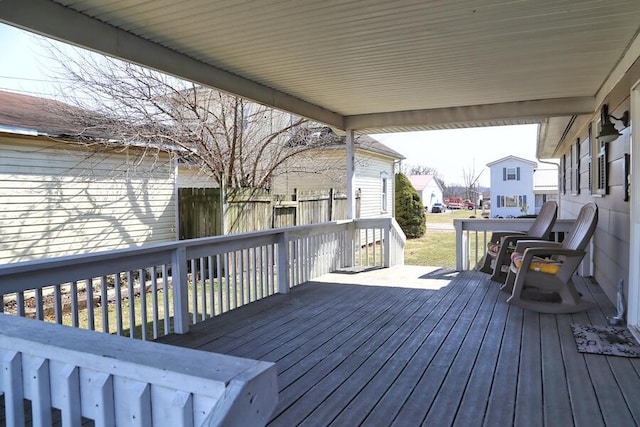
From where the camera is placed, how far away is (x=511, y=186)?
28.2 metres

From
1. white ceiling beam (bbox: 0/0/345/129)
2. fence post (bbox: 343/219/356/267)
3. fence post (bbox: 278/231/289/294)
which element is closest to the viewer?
white ceiling beam (bbox: 0/0/345/129)

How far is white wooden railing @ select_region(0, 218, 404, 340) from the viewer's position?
282 centimetres

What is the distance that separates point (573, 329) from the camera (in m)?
3.78

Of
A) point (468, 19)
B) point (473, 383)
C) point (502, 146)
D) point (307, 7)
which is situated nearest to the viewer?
point (473, 383)

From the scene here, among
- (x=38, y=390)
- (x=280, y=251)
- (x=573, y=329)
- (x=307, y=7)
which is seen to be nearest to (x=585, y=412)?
(x=573, y=329)

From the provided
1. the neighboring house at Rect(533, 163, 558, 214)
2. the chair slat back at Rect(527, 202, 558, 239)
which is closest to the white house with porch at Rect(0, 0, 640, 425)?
the chair slat back at Rect(527, 202, 558, 239)

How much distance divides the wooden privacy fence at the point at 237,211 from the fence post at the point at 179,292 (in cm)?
403

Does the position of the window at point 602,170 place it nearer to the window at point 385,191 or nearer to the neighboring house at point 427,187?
the window at point 385,191

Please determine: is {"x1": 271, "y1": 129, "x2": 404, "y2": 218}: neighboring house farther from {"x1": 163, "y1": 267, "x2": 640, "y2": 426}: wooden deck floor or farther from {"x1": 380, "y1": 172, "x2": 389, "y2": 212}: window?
{"x1": 163, "y1": 267, "x2": 640, "y2": 426}: wooden deck floor

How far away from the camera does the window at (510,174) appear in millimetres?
27953

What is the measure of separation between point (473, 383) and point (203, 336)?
2075mm

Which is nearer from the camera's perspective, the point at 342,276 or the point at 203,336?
the point at 203,336

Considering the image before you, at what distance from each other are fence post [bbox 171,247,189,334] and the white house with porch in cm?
2

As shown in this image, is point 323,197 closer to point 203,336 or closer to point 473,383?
point 203,336
